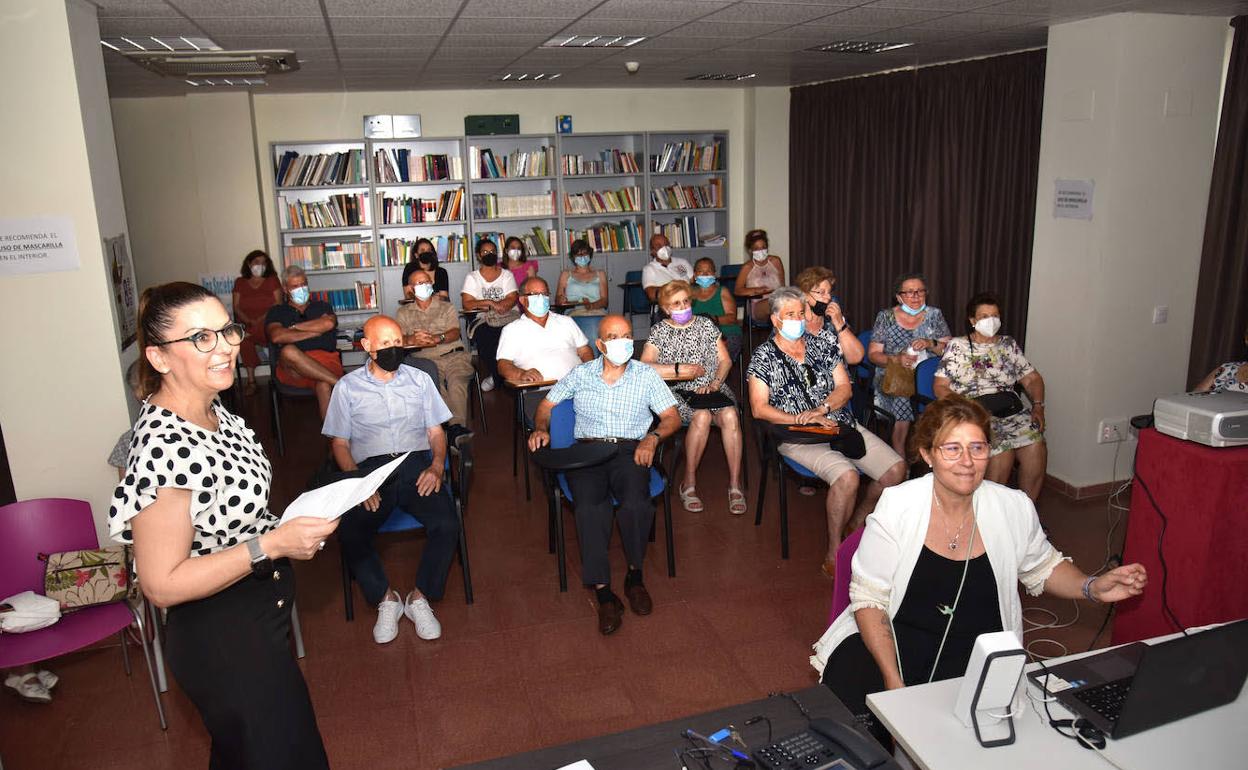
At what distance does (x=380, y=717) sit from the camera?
332 cm

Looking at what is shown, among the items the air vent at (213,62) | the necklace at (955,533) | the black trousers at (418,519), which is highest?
the air vent at (213,62)

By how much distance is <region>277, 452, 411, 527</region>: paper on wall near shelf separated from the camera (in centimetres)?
201

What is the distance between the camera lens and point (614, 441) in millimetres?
4344

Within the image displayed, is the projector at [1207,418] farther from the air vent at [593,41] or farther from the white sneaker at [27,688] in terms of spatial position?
the white sneaker at [27,688]

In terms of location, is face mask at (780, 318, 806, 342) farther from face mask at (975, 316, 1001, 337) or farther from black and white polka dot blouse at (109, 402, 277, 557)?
black and white polka dot blouse at (109, 402, 277, 557)

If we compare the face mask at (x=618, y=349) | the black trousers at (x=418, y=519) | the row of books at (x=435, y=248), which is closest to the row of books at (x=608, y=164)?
the row of books at (x=435, y=248)

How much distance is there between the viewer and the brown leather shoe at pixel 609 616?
3879 millimetres

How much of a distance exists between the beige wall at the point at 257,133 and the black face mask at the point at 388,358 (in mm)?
5516

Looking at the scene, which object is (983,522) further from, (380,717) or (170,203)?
(170,203)

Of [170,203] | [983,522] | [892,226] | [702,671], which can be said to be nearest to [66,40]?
[702,671]

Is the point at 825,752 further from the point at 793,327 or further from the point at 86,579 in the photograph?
the point at 793,327

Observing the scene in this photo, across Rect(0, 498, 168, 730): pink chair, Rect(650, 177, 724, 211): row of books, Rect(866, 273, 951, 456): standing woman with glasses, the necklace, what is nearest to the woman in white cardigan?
the necklace

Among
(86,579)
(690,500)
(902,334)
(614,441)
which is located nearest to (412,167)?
(690,500)

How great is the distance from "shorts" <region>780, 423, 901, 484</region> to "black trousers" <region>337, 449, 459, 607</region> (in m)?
1.79
